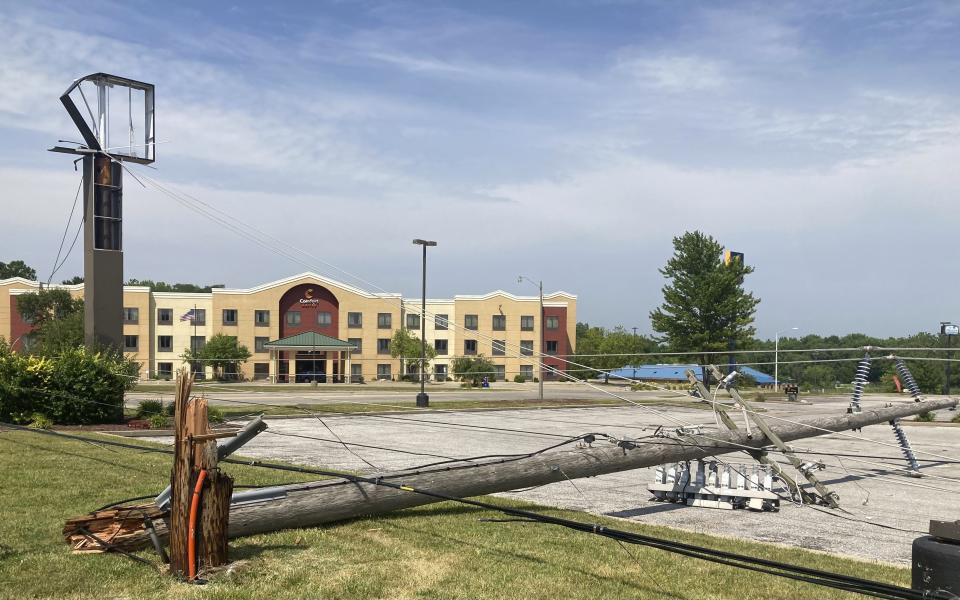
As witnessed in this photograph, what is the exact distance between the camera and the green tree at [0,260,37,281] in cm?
14050

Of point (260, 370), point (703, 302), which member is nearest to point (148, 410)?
point (703, 302)

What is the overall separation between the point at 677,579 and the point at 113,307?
24.0m

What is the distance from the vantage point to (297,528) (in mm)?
10164

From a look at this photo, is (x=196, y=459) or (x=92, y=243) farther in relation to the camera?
(x=92, y=243)

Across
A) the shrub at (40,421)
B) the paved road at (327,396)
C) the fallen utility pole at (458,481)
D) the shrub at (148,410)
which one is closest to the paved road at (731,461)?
the fallen utility pole at (458,481)

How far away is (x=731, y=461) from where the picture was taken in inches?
840

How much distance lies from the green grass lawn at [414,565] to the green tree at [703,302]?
5715 centimetres

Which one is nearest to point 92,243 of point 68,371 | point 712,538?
point 68,371

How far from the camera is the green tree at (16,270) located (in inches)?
5531

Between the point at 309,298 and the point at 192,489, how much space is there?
87940 mm

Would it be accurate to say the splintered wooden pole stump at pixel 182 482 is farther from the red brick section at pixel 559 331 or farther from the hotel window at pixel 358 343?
the red brick section at pixel 559 331

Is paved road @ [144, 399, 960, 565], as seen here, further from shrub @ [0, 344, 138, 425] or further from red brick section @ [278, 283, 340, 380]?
red brick section @ [278, 283, 340, 380]

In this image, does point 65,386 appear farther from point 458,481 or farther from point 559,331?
point 559,331

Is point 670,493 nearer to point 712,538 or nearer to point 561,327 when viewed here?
point 712,538
